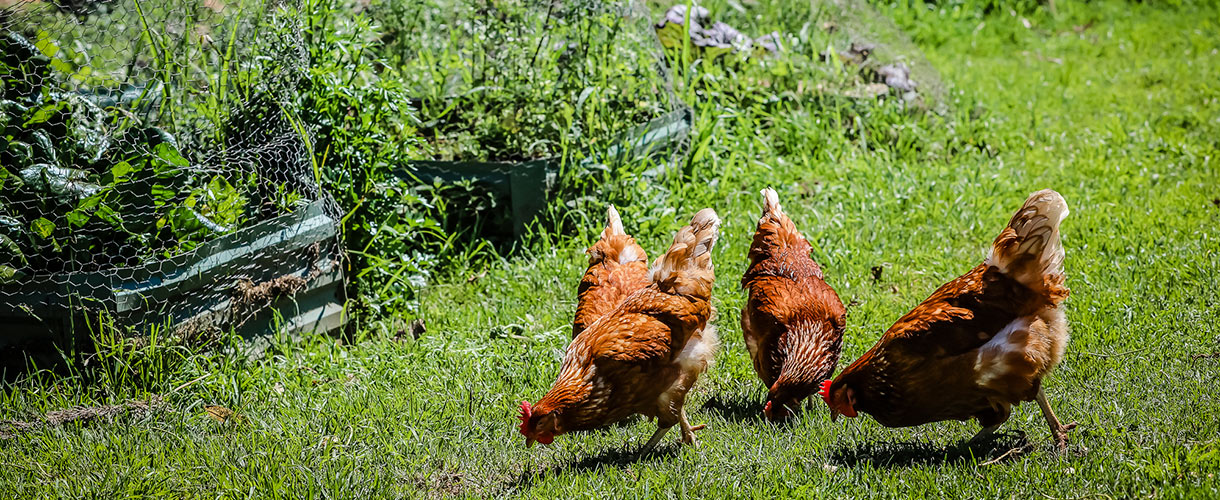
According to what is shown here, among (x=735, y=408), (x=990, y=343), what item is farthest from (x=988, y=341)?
(x=735, y=408)

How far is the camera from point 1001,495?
3535mm

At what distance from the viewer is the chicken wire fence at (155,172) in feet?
14.5

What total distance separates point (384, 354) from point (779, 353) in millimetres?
1992

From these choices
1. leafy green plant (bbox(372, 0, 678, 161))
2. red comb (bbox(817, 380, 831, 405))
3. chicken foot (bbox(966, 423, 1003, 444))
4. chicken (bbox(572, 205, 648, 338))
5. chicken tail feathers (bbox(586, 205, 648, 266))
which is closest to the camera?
chicken foot (bbox(966, 423, 1003, 444))

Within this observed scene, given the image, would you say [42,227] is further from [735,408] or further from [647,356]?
[735,408]

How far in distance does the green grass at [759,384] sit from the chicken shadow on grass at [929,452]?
0.05 feet

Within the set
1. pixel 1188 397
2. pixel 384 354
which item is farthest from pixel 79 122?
pixel 1188 397

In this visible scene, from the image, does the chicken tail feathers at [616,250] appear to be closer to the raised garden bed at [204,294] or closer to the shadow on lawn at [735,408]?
the shadow on lawn at [735,408]

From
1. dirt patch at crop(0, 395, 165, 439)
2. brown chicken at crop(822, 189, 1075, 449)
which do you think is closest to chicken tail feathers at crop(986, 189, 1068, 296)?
brown chicken at crop(822, 189, 1075, 449)

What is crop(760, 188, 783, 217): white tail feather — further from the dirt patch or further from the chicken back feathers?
the dirt patch

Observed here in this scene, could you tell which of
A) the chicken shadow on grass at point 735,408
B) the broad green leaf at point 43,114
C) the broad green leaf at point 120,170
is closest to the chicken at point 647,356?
the chicken shadow on grass at point 735,408

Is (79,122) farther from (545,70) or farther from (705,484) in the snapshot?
(705,484)

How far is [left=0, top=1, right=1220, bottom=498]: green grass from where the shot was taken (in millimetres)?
3803

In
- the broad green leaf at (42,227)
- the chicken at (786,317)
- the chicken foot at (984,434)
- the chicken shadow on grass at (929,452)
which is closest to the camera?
the chicken shadow on grass at (929,452)
